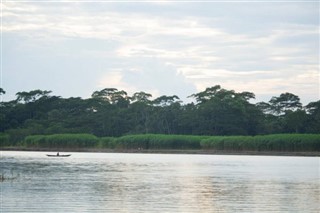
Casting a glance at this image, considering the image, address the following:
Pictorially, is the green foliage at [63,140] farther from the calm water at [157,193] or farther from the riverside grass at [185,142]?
the calm water at [157,193]

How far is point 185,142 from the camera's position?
7969 cm

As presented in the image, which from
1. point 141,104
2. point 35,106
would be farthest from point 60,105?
point 141,104

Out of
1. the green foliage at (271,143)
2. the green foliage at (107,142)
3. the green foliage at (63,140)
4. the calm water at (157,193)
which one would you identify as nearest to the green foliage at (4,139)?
the green foliage at (63,140)

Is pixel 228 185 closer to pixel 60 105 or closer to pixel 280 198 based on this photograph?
pixel 280 198

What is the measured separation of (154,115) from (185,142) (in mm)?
17165

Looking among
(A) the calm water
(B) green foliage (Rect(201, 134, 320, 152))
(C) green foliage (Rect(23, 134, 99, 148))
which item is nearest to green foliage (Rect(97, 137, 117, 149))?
(C) green foliage (Rect(23, 134, 99, 148))

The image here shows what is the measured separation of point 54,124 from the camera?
9275 centimetres

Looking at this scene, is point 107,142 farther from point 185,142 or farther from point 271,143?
point 271,143

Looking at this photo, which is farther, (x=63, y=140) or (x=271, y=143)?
(x=63, y=140)

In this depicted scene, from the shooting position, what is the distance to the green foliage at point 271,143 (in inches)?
2685

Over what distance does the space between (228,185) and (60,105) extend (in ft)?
225

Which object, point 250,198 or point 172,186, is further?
point 172,186

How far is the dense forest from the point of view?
8912 centimetres

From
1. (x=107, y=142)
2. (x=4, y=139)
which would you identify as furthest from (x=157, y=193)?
(x=4, y=139)
